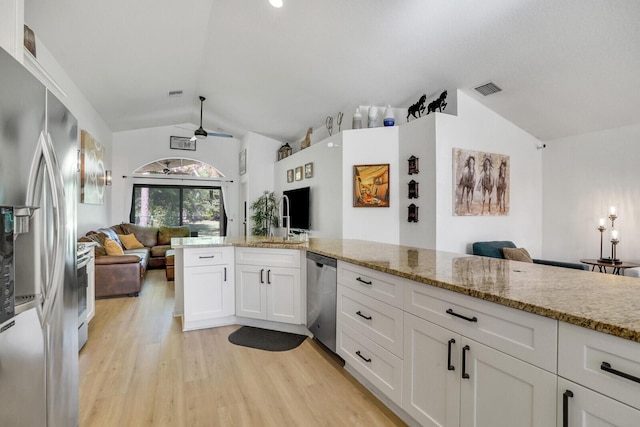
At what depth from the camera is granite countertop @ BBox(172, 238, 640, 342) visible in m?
0.92

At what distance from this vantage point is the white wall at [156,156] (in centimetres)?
711

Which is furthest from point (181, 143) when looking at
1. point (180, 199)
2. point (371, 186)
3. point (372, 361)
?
point (372, 361)

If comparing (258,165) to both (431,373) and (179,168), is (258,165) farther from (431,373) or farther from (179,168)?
(431,373)

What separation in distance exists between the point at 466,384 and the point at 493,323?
29 cm

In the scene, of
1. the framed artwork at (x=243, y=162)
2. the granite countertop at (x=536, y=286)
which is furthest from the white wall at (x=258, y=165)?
the granite countertop at (x=536, y=286)

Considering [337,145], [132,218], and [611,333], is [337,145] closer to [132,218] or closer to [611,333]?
[611,333]

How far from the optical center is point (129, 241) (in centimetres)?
629

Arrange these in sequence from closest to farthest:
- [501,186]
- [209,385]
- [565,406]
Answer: [565,406], [209,385], [501,186]

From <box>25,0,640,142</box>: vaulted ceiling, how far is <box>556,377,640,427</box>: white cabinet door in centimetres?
311

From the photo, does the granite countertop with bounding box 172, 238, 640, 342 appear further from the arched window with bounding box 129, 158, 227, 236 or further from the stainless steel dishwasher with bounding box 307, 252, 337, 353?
the arched window with bounding box 129, 158, 227, 236

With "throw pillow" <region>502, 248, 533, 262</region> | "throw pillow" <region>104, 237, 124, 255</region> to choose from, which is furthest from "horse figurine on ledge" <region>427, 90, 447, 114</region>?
"throw pillow" <region>104, 237, 124, 255</region>

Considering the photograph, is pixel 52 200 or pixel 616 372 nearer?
pixel 616 372

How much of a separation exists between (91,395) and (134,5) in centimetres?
321

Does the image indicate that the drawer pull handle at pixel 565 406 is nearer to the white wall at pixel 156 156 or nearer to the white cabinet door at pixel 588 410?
the white cabinet door at pixel 588 410
